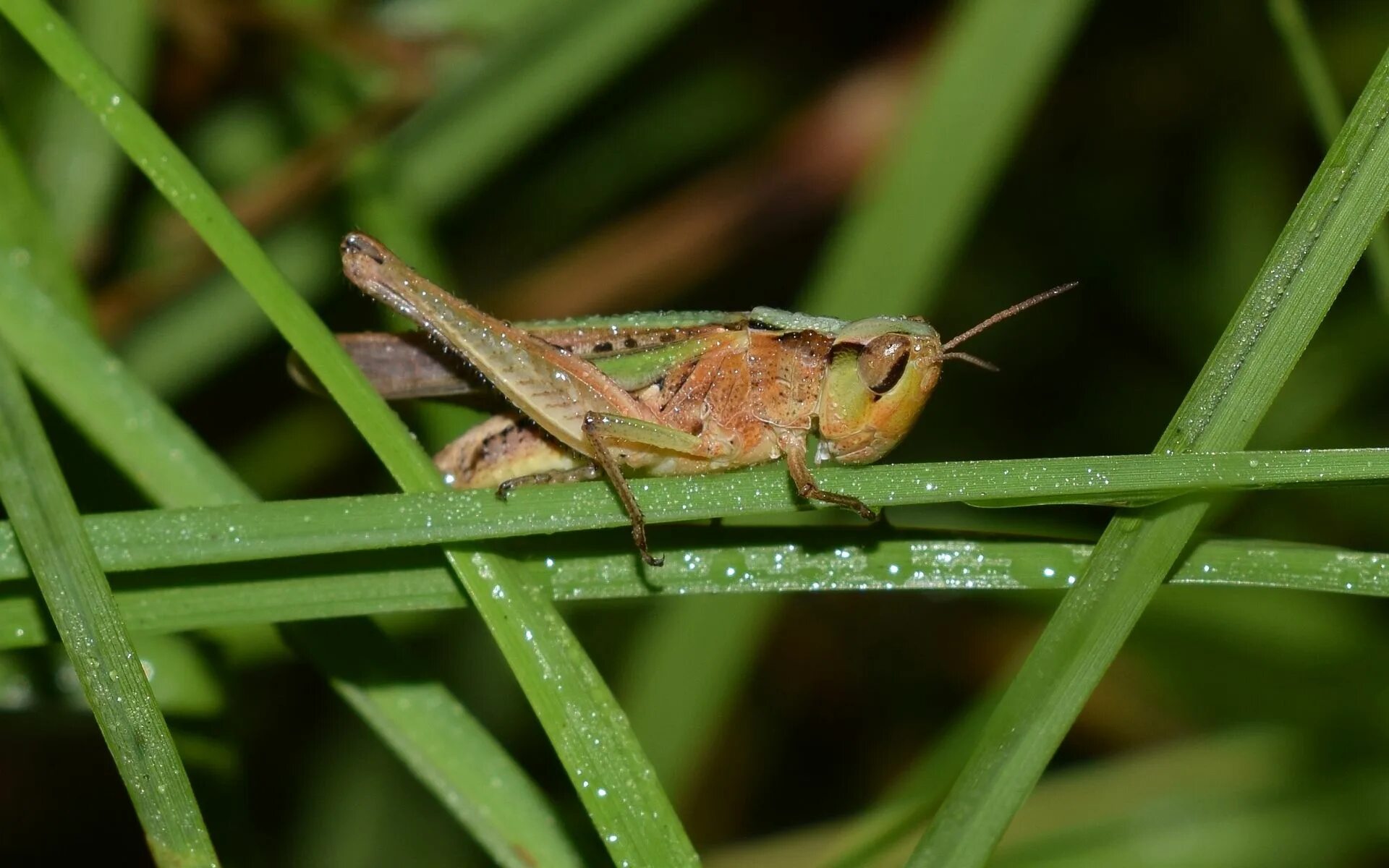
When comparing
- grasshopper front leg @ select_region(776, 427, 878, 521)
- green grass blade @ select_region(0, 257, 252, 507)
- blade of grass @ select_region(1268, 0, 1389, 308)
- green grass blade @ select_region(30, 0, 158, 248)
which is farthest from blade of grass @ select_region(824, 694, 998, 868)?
green grass blade @ select_region(30, 0, 158, 248)

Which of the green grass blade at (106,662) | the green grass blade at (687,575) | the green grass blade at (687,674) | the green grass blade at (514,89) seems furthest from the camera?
the green grass blade at (514,89)

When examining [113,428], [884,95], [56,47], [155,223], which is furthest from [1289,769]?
[155,223]

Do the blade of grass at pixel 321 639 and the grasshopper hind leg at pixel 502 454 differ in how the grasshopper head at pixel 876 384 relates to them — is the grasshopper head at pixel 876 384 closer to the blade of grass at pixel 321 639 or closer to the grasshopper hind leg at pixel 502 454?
the grasshopper hind leg at pixel 502 454

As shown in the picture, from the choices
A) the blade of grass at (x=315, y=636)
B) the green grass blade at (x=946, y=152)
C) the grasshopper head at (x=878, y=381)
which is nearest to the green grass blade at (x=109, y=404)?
the blade of grass at (x=315, y=636)

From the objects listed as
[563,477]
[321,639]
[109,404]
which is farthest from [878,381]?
[109,404]

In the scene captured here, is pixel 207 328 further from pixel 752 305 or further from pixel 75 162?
pixel 752 305

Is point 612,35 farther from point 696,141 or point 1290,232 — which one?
point 1290,232
